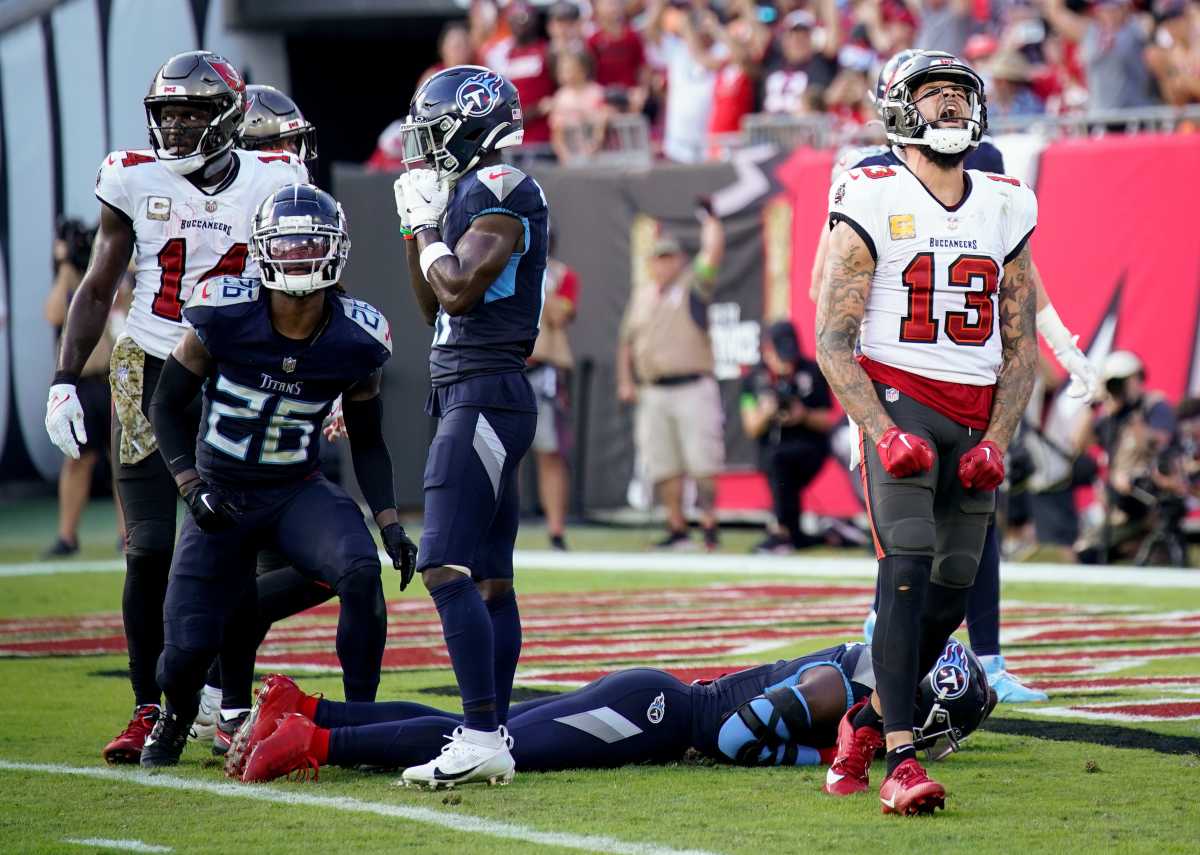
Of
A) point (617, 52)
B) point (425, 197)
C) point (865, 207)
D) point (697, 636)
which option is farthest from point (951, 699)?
point (617, 52)

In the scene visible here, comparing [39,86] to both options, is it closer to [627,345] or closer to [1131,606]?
[627,345]

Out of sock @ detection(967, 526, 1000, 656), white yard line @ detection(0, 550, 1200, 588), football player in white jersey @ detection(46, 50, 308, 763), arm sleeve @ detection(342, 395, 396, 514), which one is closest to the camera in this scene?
arm sleeve @ detection(342, 395, 396, 514)

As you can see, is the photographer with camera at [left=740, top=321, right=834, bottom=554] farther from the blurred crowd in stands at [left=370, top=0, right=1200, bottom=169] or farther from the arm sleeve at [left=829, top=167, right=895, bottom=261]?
the arm sleeve at [left=829, top=167, right=895, bottom=261]

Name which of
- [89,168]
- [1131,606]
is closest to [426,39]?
[89,168]

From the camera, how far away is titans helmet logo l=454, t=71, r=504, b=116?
16.7 feet

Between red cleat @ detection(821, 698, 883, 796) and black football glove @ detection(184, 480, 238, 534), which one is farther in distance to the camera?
black football glove @ detection(184, 480, 238, 534)

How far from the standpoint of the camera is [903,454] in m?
4.60

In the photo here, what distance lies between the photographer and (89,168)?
1639cm

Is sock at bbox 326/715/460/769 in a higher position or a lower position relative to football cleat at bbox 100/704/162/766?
higher

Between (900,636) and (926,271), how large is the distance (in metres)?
0.94

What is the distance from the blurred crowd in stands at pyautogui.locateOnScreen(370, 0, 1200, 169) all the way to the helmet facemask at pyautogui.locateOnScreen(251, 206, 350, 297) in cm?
803

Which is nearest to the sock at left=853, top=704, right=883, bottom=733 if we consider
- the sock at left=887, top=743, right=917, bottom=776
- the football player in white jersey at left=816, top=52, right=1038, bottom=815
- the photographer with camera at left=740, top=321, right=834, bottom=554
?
the football player in white jersey at left=816, top=52, right=1038, bottom=815

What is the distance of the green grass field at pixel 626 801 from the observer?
4.25 metres

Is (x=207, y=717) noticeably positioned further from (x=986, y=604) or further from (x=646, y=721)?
(x=986, y=604)
